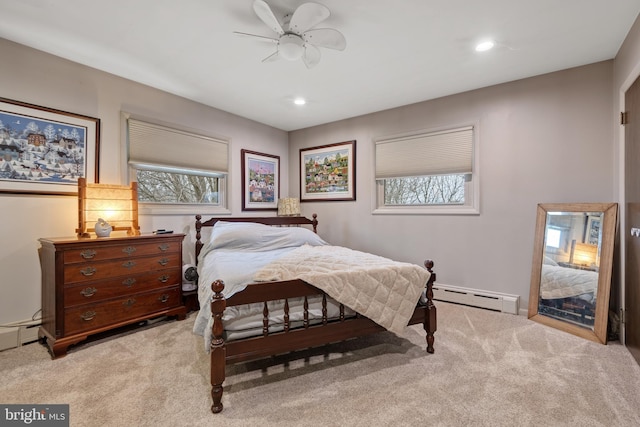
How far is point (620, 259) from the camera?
2467 mm

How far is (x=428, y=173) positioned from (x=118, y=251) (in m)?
3.37

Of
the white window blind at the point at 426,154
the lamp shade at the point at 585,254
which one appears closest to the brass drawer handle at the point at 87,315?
the white window blind at the point at 426,154

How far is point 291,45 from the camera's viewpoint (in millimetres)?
2113

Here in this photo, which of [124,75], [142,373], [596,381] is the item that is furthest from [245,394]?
[124,75]

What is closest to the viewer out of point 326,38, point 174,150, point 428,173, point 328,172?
point 326,38

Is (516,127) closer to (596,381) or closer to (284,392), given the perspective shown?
(596,381)

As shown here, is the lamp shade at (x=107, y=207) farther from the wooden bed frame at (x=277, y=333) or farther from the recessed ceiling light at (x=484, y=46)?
the recessed ceiling light at (x=484, y=46)

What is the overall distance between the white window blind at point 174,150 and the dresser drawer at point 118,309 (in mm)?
1391

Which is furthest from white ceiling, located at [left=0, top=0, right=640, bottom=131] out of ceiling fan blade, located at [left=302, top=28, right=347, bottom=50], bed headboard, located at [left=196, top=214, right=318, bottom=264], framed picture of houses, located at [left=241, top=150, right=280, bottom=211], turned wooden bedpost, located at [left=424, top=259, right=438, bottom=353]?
turned wooden bedpost, located at [left=424, top=259, right=438, bottom=353]

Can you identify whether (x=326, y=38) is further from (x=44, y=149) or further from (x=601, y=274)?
(x=601, y=274)

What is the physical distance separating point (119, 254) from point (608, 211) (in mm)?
4230

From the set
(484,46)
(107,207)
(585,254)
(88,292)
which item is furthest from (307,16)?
(585,254)

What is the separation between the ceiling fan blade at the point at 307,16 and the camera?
1.79m

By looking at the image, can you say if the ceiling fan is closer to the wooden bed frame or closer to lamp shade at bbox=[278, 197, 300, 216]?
the wooden bed frame
